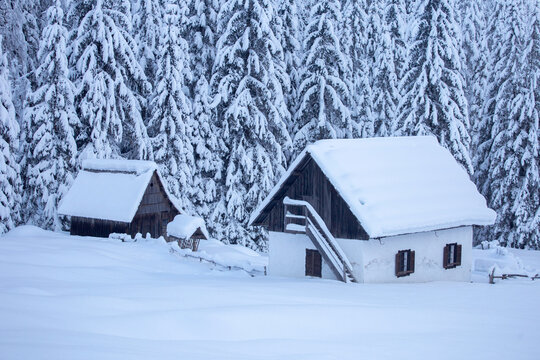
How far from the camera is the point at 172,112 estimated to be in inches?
1335

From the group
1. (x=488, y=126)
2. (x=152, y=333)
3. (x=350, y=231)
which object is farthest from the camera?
(x=488, y=126)

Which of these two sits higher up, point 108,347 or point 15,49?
point 15,49

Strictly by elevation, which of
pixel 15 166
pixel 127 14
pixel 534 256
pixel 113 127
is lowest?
pixel 534 256

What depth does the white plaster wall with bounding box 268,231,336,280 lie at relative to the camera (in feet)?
76.6

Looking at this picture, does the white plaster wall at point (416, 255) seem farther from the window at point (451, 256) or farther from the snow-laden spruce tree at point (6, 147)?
the snow-laden spruce tree at point (6, 147)

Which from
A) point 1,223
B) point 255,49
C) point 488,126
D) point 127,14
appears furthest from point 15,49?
point 488,126

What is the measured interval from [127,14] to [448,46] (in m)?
19.5

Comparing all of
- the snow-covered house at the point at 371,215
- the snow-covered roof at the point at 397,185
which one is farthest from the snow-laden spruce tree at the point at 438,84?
the snow-covered house at the point at 371,215

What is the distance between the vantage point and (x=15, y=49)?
31531 millimetres

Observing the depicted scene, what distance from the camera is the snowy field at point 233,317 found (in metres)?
9.62

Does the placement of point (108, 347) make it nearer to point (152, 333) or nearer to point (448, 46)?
point (152, 333)

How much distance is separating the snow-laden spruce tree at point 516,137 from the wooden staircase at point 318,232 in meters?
20.5

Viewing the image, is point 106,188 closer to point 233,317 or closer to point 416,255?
point 416,255

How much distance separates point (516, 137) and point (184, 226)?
2378 centimetres
